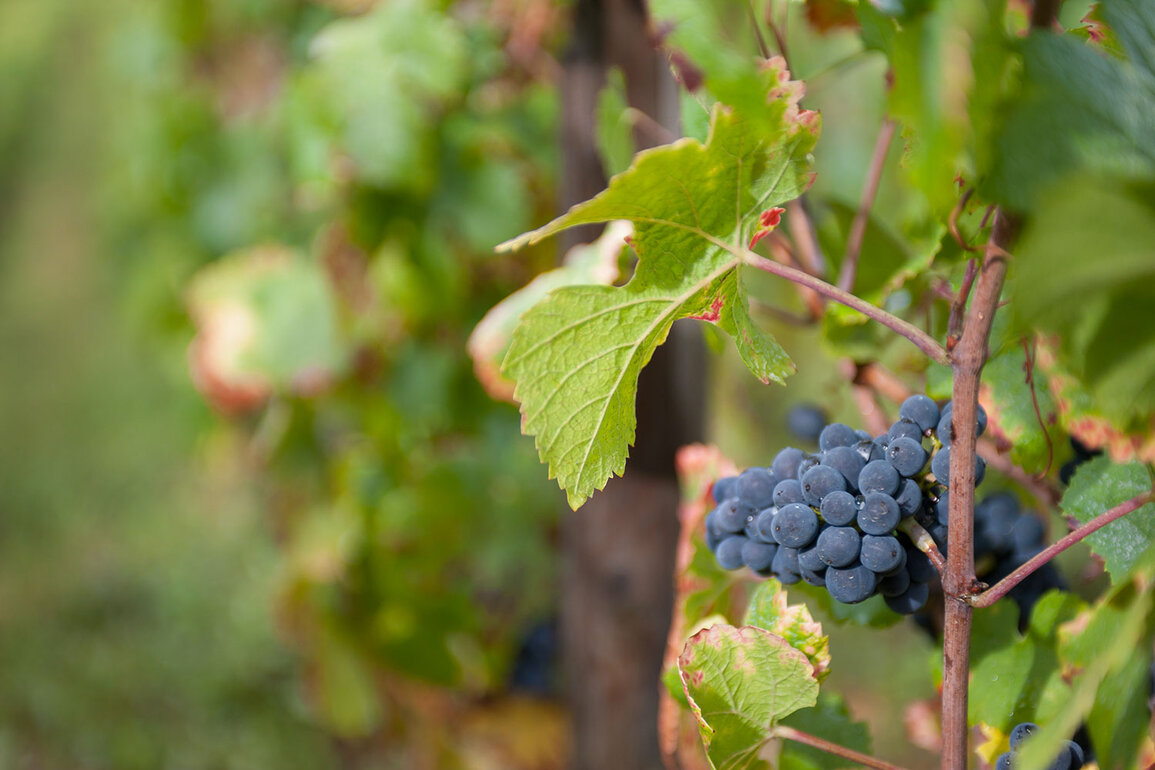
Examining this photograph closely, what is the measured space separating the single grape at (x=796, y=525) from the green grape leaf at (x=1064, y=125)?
15 cm

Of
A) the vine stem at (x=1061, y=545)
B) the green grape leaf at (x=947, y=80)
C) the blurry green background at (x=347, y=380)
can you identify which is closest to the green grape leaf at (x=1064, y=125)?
the green grape leaf at (x=947, y=80)

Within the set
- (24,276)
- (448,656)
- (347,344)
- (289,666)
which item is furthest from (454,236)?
(24,276)

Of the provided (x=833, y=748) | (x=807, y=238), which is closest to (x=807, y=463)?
(x=833, y=748)

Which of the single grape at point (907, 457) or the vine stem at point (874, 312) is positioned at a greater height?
the vine stem at point (874, 312)

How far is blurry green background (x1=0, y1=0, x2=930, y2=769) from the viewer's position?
1091 millimetres

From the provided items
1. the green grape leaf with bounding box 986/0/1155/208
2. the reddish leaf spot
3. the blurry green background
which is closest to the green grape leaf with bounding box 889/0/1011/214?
the green grape leaf with bounding box 986/0/1155/208

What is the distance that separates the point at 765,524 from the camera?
390 mm

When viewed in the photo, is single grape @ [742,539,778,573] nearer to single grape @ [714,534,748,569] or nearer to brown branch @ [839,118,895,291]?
single grape @ [714,534,748,569]

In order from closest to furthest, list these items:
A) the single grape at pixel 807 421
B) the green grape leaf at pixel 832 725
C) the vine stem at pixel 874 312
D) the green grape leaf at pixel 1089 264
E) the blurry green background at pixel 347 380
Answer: the green grape leaf at pixel 1089 264, the vine stem at pixel 874 312, the green grape leaf at pixel 832 725, the single grape at pixel 807 421, the blurry green background at pixel 347 380

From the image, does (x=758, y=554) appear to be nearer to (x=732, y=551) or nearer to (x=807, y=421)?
(x=732, y=551)

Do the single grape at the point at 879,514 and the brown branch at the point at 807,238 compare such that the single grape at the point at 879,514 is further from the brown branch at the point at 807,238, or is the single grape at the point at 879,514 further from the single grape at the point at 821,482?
the brown branch at the point at 807,238

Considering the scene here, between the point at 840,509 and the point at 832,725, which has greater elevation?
the point at 840,509

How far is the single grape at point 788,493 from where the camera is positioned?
38 cm

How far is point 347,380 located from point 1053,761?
110cm
